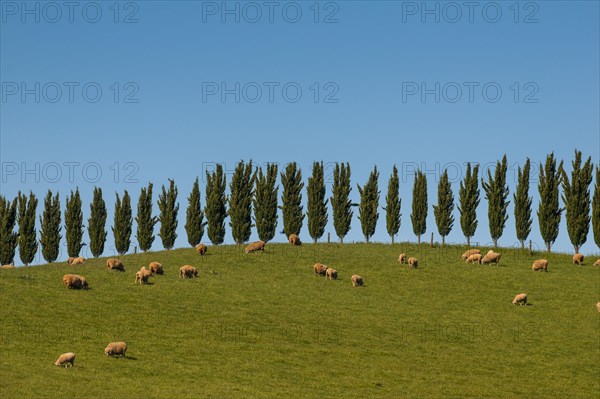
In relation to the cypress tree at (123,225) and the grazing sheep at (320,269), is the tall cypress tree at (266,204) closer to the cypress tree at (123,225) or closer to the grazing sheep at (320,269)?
the cypress tree at (123,225)

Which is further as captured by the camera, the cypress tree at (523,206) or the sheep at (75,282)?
the cypress tree at (523,206)

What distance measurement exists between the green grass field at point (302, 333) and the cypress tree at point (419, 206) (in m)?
25.6

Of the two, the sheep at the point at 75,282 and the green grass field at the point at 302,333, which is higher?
the sheep at the point at 75,282

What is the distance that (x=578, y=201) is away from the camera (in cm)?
8688

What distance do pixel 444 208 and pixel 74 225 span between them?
4532 centimetres

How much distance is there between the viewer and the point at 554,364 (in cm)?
4331

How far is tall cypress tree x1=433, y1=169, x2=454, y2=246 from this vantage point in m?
93.1

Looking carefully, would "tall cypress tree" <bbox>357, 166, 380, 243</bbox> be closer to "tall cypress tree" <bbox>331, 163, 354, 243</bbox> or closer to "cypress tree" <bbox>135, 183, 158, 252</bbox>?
"tall cypress tree" <bbox>331, 163, 354, 243</bbox>

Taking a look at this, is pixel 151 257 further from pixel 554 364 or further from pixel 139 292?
pixel 554 364

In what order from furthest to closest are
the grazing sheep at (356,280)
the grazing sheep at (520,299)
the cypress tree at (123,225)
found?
the cypress tree at (123,225) < the grazing sheep at (356,280) < the grazing sheep at (520,299)

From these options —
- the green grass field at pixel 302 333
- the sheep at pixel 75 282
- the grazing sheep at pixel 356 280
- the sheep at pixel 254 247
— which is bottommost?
the green grass field at pixel 302 333

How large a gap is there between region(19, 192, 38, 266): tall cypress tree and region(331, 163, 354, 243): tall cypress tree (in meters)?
36.6

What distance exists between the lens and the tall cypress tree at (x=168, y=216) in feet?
323

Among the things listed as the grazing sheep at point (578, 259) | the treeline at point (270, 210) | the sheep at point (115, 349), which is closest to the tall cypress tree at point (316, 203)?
the treeline at point (270, 210)
